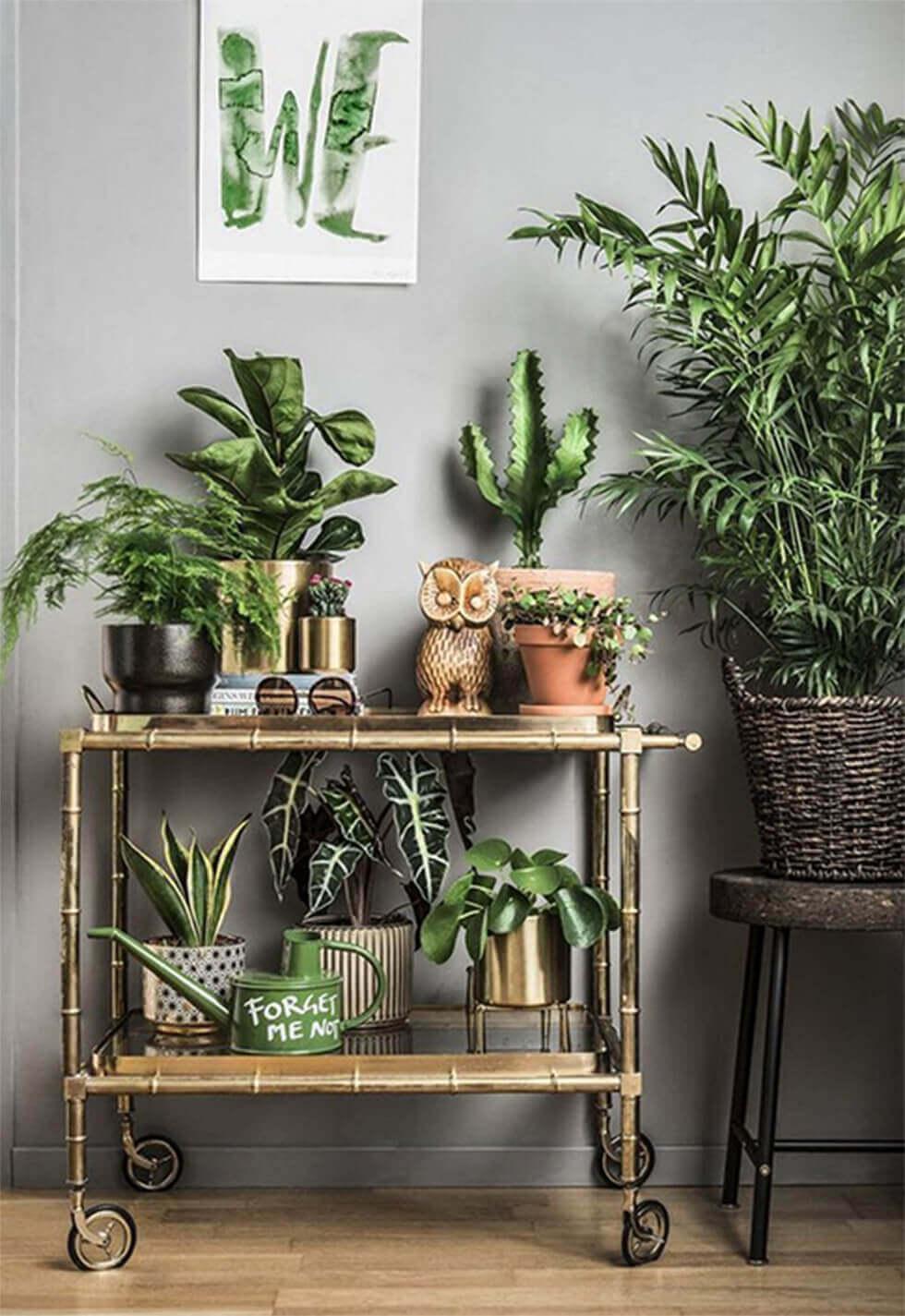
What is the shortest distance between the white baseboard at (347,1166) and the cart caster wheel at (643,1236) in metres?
0.35

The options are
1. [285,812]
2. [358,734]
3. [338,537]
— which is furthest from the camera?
[338,537]

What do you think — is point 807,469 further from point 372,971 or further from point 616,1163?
point 616,1163

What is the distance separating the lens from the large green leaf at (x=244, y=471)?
2.62 metres

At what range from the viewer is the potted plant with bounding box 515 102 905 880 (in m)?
2.50

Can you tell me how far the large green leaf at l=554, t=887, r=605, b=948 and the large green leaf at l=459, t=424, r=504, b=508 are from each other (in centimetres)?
67

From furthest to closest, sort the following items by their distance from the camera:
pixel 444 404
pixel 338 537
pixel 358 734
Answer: pixel 444 404 < pixel 338 537 < pixel 358 734

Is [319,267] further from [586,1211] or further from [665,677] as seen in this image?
[586,1211]

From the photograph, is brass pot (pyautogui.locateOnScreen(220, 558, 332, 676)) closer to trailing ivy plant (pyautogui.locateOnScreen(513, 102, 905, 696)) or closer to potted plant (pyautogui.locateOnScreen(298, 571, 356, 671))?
potted plant (pyautogui.locateOnScreen(298, 571, 356, 671))

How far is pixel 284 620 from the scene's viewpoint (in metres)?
2.63

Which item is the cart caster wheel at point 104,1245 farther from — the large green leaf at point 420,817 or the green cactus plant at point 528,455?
the green cactus plant at point 528,455

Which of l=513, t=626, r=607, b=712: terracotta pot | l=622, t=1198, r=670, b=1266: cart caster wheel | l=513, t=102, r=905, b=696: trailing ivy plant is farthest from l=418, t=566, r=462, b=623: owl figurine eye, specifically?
l=622, t=1198, r=670, b=1266: cart caster wheel

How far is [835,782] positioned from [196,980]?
3.35ft

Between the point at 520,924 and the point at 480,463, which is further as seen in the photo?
the point at 480,463

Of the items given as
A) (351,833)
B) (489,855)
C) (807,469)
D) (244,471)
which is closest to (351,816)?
(351,833)
